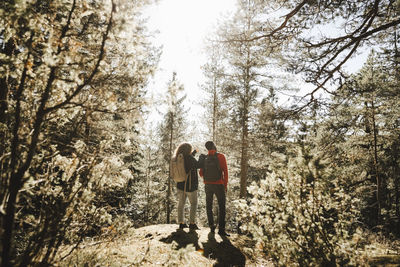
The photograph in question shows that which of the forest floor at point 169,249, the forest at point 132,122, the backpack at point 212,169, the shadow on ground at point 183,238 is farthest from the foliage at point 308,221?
the backpack at point 212,169

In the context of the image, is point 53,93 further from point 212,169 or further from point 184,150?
point 212,169

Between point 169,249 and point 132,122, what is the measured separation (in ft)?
8.21

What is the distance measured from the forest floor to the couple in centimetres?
38

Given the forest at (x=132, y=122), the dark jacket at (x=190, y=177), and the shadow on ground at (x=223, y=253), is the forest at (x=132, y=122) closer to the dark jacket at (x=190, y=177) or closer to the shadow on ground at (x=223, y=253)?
the shadow on ground at (x=223, y=253)

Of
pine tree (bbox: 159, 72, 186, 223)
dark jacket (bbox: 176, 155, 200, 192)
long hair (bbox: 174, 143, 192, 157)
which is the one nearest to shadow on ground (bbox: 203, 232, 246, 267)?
dark jacket (bbox: 176, 155, 200, 192)

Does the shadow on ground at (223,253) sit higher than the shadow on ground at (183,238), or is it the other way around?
the shadow on ground at (183,238)

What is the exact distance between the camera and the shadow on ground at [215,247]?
384cm

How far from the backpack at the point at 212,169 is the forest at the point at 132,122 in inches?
37.2

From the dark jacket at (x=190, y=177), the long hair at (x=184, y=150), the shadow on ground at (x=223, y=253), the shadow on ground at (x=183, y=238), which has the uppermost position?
the long hair at (x=184, y=150)

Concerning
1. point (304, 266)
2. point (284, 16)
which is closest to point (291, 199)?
point (304, 266)

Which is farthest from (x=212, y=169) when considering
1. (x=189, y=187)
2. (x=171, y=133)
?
(x=171, y=133)

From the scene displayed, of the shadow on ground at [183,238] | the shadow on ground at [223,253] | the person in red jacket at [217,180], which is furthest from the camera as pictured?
the person in red jacket at [217,180]

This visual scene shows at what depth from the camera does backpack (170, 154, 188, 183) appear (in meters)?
5.17

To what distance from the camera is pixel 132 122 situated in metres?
2.22
